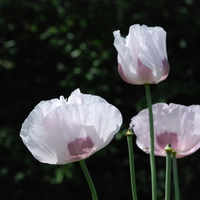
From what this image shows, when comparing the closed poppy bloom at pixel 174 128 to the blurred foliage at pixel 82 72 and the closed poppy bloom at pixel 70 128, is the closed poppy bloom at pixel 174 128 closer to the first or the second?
the closed poppy bloom at pixel 70 128

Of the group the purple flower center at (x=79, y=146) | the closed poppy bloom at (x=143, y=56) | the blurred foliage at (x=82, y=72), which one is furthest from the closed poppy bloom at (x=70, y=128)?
the blurred foliage at (x=82, y=72)

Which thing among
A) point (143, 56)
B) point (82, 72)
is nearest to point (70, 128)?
point (143, 56)

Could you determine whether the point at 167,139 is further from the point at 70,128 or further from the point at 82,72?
the point at 82,72

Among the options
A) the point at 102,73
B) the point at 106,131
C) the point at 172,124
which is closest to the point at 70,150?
the point at 106,131

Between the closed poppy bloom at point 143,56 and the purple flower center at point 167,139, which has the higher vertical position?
the closed poppy bloom at point 143,56

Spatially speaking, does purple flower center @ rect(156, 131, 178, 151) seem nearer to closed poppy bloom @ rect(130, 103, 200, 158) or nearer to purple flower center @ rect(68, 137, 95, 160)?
closed poppy bloom @ rect(130, 103, 200, 158)

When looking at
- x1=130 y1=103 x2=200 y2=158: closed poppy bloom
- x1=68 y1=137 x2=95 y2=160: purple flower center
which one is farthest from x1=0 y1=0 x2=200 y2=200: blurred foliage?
x1=68 y1=137 x2=95 y2=160: purple flower center

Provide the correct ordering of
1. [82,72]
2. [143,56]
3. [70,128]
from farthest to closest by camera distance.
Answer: [82,72] < [143,56] < [70,128]
